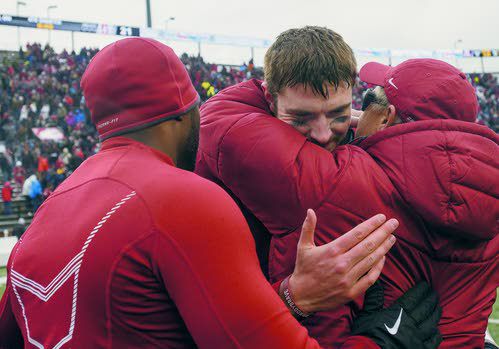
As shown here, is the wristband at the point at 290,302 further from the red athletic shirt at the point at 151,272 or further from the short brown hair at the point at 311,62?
the short brown hair at the point at 311,62

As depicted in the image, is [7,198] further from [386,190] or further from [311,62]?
[386,190]

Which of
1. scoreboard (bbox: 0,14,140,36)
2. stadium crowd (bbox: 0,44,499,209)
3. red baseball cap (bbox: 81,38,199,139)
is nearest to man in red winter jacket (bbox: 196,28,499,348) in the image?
red baseball cap (bbox: 81,38,199,139)

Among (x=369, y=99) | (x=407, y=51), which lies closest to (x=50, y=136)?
(x=369, y=99)

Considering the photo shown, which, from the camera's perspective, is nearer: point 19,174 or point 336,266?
point 336,266

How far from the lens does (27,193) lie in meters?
15.4

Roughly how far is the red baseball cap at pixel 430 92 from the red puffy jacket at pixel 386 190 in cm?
13

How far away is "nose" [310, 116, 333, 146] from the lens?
1934 millimetres

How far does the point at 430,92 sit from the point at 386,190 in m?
0.43

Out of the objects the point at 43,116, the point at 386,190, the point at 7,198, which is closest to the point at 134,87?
the point at 386,190

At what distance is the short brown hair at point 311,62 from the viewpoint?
1.92 meters

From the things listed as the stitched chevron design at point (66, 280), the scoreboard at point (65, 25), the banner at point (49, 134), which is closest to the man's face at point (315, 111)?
the stitched chevron design at point (66, 280)

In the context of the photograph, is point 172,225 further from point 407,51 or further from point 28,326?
point 407,51

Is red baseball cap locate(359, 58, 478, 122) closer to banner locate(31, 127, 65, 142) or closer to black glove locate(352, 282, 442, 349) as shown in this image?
black glove locate(352, 282, 442, 349)

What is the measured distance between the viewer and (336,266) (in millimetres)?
1566
